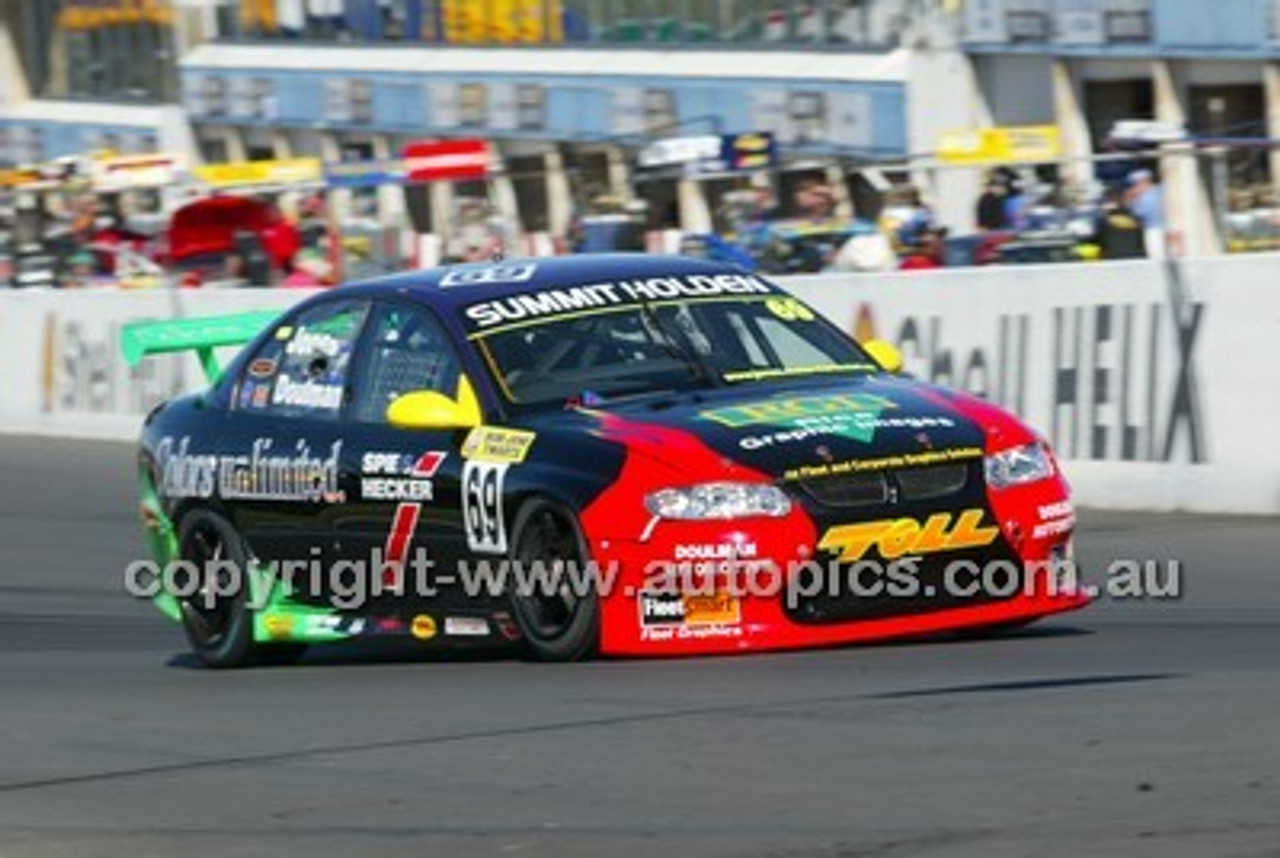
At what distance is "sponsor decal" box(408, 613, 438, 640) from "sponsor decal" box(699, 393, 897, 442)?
1217 mm

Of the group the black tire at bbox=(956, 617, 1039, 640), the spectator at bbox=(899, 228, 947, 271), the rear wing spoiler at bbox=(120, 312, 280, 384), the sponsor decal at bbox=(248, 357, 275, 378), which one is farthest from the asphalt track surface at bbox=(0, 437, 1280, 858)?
the spectator at bbox=(899, 228, 947, 271)

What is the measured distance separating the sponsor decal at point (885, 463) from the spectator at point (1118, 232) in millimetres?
8101

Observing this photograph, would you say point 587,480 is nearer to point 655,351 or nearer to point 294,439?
point 655,351

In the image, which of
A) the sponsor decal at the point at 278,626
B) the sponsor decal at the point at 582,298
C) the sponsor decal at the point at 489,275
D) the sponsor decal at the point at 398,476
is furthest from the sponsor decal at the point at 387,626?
the sponsor decal at the point at 489,275

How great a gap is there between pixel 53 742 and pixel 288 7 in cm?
4091

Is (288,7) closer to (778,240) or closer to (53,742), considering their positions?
(778,240)

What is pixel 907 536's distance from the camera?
962 centimetres

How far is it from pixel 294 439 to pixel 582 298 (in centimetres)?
115

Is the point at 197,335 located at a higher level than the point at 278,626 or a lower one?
higher

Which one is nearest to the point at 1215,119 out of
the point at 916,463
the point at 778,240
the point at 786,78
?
the point at 786,78

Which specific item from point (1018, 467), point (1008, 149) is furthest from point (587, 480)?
point (1008, 149)

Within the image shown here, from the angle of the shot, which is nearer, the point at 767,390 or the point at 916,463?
the point at 916,463

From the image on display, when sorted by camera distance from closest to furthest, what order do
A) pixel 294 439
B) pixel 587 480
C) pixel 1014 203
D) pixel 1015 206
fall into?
pixel 587 480 → pixel 294 439 → pixel 1015 206 → pixel 1014 203

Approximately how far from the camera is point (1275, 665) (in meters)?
8.96
